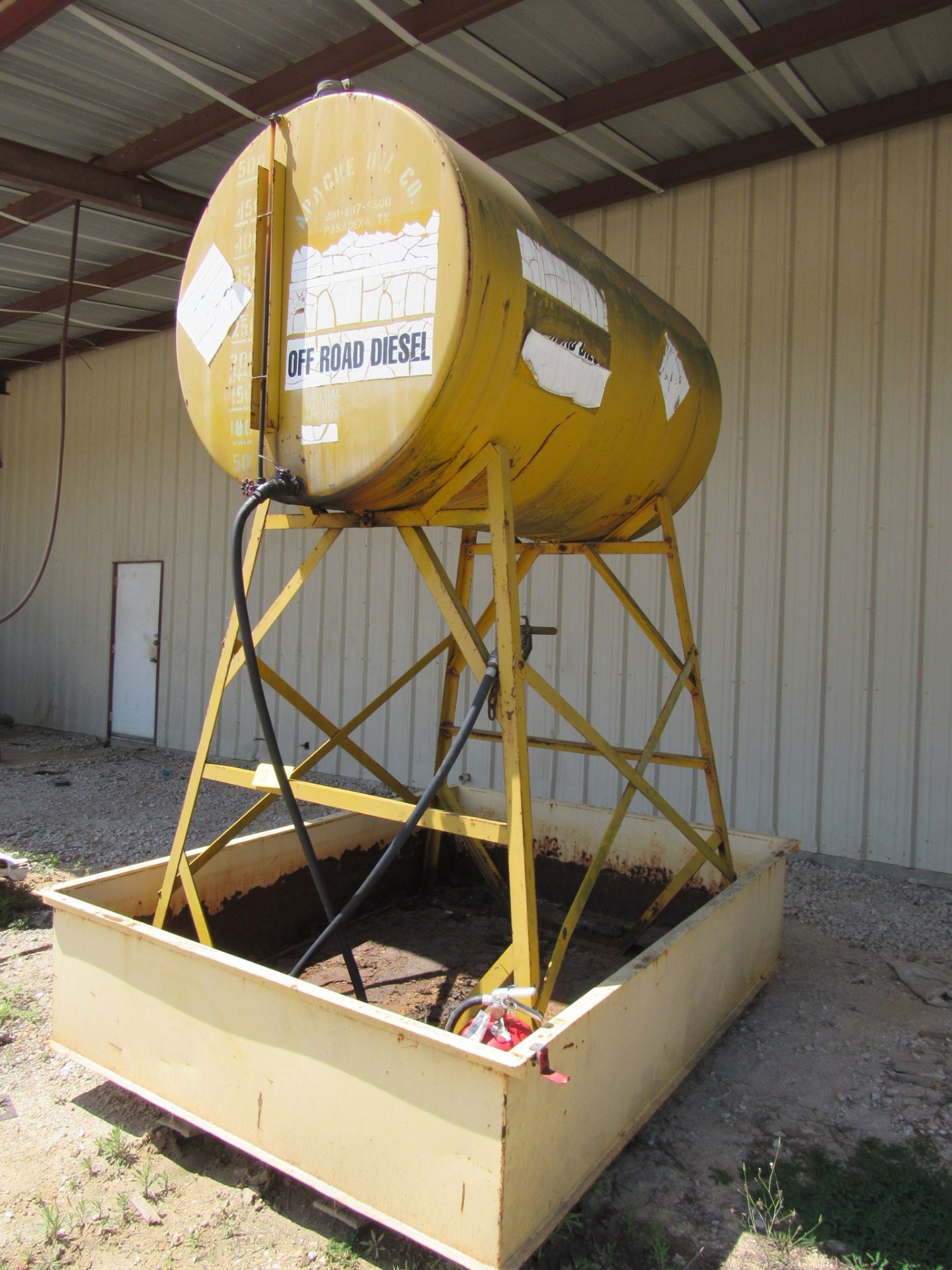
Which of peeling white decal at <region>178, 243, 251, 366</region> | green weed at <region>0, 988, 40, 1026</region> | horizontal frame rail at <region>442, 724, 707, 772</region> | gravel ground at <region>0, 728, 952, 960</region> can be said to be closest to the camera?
peeling white decal at <region>178, 243, 251, 366</region>

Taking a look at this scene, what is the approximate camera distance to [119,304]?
30.0 feet

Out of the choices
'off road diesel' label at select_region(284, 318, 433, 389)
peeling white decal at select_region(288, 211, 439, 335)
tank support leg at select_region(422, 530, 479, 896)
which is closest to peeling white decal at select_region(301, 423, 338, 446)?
'off road diesel' label at select_region(284, 318, 433, 389)

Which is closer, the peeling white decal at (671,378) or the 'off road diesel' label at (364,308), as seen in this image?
the 'off road diesel' label at (364,308)

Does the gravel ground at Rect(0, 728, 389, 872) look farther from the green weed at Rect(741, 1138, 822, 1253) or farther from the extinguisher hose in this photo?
the green weed at Rect(741, 1138, 822, 1253)

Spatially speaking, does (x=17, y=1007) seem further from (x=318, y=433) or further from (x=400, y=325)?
(x=400, y=325)

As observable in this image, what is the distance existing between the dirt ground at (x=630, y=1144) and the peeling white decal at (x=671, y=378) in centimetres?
250

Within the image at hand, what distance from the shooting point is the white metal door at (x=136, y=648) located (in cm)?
987

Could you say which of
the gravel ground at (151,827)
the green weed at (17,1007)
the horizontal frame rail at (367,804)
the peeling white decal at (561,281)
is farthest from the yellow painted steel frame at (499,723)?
the gravel ground at (151,827)

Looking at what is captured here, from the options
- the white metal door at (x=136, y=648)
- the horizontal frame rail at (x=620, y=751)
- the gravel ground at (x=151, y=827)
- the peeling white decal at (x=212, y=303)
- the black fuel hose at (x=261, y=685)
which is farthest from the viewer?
the white metal door at (x=136, y=648)

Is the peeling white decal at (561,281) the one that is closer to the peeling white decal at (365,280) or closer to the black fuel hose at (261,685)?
the peeling white decal at (365,280)

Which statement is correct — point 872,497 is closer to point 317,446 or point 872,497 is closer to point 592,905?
point 592,905

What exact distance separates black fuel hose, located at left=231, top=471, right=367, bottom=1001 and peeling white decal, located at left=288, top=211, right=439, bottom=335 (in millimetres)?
509

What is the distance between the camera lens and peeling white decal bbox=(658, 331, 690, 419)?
346cm

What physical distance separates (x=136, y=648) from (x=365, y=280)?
8.34 m
